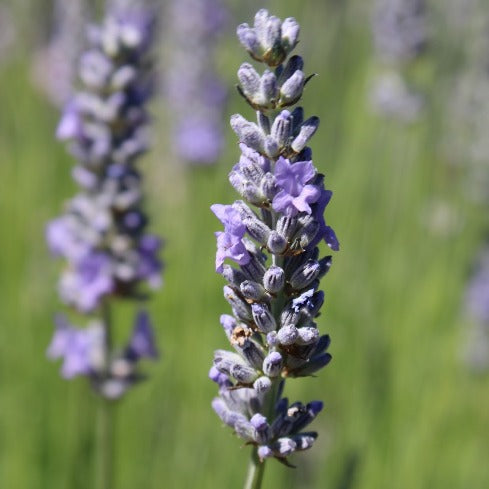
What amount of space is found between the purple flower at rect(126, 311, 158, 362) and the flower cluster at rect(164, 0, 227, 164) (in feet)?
9.24

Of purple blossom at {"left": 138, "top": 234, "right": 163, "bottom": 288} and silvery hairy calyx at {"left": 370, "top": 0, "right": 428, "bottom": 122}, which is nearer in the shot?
purple blossom at {"left": 138, "top": 234, "right": 163, "bottom": 288}

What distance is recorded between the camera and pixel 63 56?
483 cm

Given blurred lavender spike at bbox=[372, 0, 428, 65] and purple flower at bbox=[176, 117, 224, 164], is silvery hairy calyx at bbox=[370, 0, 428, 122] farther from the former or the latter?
purple flower at bbox=[176, 117, 224, 164]

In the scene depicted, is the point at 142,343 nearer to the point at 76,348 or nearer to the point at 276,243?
the point at 76,348

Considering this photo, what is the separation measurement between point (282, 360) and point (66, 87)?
157 inches

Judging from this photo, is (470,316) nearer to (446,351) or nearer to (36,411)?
(446,351)

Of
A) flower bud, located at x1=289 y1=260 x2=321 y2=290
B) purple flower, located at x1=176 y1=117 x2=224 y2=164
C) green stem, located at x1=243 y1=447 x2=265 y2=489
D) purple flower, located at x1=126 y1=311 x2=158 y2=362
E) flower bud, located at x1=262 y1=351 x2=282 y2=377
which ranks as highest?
purple flower, located at x1=176 y1=117 x2=224 y2=164

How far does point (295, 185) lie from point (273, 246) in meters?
0.11

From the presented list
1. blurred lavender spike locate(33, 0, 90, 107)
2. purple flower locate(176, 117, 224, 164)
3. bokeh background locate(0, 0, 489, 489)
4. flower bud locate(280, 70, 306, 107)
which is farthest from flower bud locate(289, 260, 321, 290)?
purple flower locate(176, 117, 224, 164)

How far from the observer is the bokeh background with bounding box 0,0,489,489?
273cm

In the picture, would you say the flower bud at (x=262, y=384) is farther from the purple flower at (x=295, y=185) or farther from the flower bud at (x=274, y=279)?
the purple flower at (x=295, y=185)

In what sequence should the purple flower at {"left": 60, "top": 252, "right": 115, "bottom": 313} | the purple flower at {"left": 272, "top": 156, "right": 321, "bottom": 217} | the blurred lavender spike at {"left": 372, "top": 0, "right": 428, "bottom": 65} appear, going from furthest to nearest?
the blurred lavender spike at {"left": 372, "top": 0, "right": 428, "bottom": 65}, the purple flower at {"left": 60, "top": 252, "right": 115, "bottom": 313}, the purple flower at {"left": 272, "top": 156, "right": 321, "bottom": 217}

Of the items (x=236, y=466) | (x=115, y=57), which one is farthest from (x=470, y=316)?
(x=115, y=57)

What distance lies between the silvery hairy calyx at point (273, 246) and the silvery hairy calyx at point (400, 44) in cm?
288
